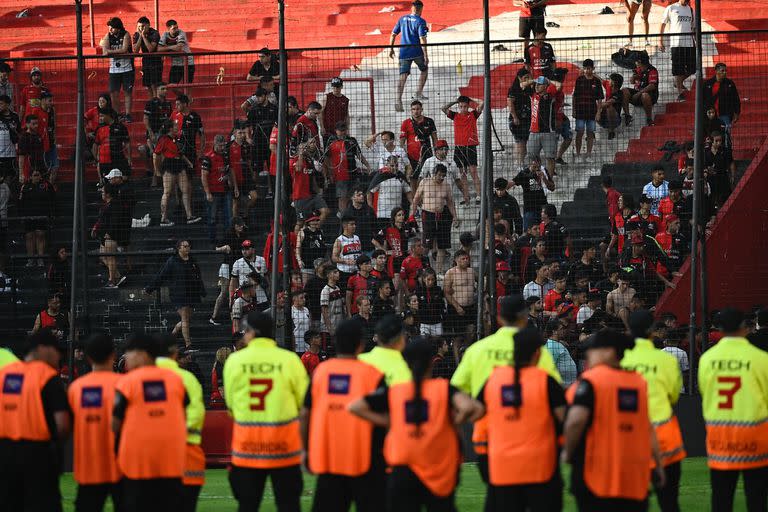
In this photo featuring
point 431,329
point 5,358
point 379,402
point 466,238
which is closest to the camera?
point 379,402

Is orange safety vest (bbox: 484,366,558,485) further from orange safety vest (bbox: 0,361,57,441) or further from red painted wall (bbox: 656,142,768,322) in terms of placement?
red painted wall (bbox: 656,142,768,322)

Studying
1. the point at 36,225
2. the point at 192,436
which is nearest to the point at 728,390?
the point at 192,436

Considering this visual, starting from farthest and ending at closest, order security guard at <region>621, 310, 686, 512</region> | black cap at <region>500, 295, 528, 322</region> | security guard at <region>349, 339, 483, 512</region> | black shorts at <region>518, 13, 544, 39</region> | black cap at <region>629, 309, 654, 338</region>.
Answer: black shorts at <region>518, 13, 544, 39</region>
black cap at <region>629, 309, 654, 338</region>
security guard at <region>621, 310, 686, 512</region>
black cap at <region>500, 295, 528, 322</region>
security guard at <region>349, 339, 483, 512</region>

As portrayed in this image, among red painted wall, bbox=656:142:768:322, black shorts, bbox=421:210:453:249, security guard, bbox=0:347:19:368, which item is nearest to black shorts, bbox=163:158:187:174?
black shorts, bbox=421:210:453:249

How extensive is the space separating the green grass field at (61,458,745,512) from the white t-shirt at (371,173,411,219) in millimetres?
3429

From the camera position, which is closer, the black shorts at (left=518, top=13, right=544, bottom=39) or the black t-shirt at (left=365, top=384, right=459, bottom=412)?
the black t-shirt at (left=365, top=384, right=459, bottom=412)

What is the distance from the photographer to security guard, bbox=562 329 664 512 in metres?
8.59

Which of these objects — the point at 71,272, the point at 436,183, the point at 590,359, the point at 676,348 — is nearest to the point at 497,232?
the point at 436,183

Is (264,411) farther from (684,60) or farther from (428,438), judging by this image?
(684,60)

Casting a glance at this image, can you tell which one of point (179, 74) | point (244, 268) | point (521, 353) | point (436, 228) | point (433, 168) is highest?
point (179, 74)

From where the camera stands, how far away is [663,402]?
1026cm

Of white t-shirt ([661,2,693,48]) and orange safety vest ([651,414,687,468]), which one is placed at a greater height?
white t-shirt ([661,2,693,48])

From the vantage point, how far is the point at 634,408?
8641 mm

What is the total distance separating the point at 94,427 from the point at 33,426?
1.43 ft
